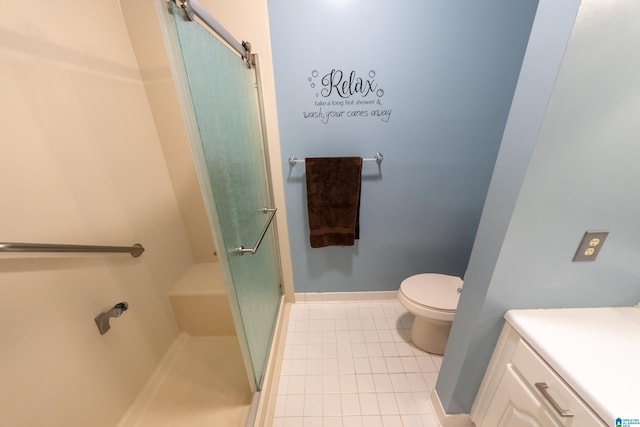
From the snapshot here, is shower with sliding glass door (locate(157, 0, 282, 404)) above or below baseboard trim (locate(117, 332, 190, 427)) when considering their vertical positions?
above

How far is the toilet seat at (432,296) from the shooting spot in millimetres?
1329

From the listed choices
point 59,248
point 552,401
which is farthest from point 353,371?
point 59,248

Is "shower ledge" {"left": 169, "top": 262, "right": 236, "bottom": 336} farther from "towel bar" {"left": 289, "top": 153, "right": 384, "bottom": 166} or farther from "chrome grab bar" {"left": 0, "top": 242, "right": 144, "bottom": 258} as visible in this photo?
"towel bar" {"left": 289, "top": 153, "right": 384, "bottom": 166}

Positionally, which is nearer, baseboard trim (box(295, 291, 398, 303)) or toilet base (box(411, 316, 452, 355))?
toilet base (box(411, 316, 452, 355))

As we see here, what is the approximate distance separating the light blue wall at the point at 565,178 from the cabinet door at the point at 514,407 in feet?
0.38

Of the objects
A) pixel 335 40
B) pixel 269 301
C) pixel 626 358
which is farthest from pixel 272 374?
pixel 335 40

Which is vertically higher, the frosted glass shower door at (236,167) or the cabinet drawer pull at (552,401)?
the frosted glass shower door at (236,167)

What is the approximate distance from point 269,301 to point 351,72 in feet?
4.75

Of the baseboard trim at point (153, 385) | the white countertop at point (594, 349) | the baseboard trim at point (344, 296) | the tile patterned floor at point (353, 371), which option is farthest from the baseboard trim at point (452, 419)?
the baseboard trim at point (153, 385)

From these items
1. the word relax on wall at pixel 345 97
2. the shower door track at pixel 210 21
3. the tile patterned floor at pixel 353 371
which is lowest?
the tile patterned floor at pixel 353 371

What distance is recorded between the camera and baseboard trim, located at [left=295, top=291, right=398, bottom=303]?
1.91 meters

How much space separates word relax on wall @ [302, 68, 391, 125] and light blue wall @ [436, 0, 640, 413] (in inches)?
32.9

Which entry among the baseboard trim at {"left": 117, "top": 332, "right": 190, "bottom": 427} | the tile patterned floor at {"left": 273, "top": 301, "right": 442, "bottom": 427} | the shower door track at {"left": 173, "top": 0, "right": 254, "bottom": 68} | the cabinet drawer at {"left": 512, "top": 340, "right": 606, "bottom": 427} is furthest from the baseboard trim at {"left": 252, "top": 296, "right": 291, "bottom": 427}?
the shower door track at {"left": 173, "top": 0, "right": 254, "bottom": 68}

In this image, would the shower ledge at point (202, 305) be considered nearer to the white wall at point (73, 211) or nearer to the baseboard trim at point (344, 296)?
the white wall at point (73, 211)
